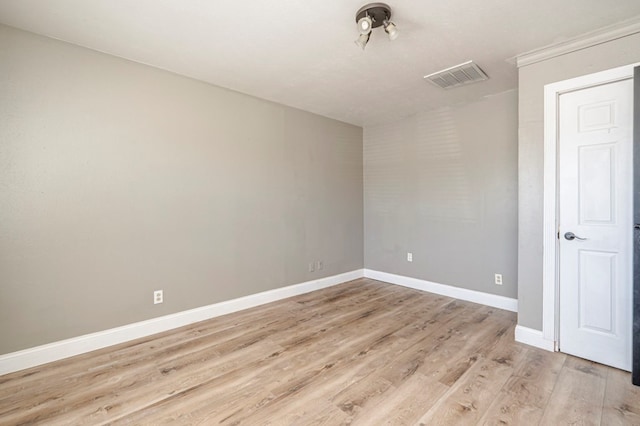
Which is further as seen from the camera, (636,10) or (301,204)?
(301,204)

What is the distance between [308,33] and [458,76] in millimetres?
1689

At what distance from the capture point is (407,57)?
105 inches

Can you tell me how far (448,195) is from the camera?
4078 millimetres

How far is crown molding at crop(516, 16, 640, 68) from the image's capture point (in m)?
2.14

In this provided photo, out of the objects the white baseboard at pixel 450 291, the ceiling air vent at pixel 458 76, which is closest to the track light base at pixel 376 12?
the ceiling air vent at pixel 458 76

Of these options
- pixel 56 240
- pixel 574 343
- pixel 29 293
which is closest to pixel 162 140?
pixel 56 240

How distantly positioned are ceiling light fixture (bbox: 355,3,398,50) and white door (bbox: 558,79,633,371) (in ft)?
5.44

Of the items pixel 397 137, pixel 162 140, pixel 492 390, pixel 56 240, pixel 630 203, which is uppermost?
pixel 397 137

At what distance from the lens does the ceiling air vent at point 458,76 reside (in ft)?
9.44

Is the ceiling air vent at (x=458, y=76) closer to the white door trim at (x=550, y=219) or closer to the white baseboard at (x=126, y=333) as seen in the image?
the white door trim at (x=550, y=219)

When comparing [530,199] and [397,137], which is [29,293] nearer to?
[530,199]

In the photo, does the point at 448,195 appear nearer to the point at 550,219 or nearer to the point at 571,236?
the point at 550,219

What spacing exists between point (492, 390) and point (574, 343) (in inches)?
41.3

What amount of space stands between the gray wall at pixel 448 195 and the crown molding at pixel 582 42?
3.13 ft
